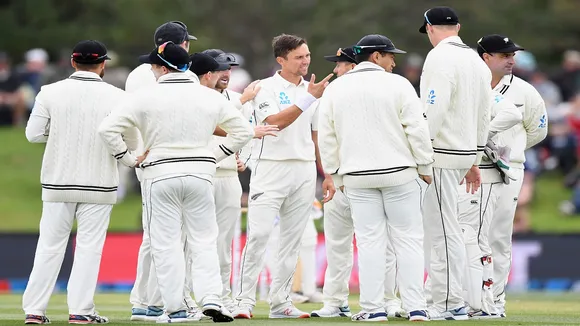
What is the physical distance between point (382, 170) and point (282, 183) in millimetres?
1573

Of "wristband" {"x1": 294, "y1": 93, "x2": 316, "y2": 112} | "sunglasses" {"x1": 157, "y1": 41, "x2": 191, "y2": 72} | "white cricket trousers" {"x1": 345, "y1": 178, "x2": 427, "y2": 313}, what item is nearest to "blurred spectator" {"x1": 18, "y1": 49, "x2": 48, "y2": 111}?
"wristband" {"x1": 294, "y1": 93, "x2": 316, "y2": 112}

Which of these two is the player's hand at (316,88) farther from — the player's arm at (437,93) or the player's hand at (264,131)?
the player's arm at (437,93)

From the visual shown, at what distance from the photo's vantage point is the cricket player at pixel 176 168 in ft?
36.8

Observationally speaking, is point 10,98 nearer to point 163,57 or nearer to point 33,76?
point 33,76

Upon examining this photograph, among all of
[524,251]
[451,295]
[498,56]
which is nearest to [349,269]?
[451,295]

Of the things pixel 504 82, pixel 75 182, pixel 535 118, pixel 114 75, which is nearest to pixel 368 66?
pixel 504 82

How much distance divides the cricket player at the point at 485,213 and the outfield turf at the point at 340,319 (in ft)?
1.13

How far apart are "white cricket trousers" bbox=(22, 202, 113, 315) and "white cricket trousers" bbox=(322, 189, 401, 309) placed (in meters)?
2.41

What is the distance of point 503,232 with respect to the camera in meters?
13.4

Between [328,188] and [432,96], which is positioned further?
[328,188]

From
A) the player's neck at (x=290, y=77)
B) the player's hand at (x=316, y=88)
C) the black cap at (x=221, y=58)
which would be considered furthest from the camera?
the player's neck at (x=290, y=77)

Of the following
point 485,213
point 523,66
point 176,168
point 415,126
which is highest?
point 523,66

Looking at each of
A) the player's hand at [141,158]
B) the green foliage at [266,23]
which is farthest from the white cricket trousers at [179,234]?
the green foliage at [266,23]

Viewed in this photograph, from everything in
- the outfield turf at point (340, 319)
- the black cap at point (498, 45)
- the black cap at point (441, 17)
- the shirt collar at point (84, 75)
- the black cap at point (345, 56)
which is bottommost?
the outfield turf at point (340, 319)
